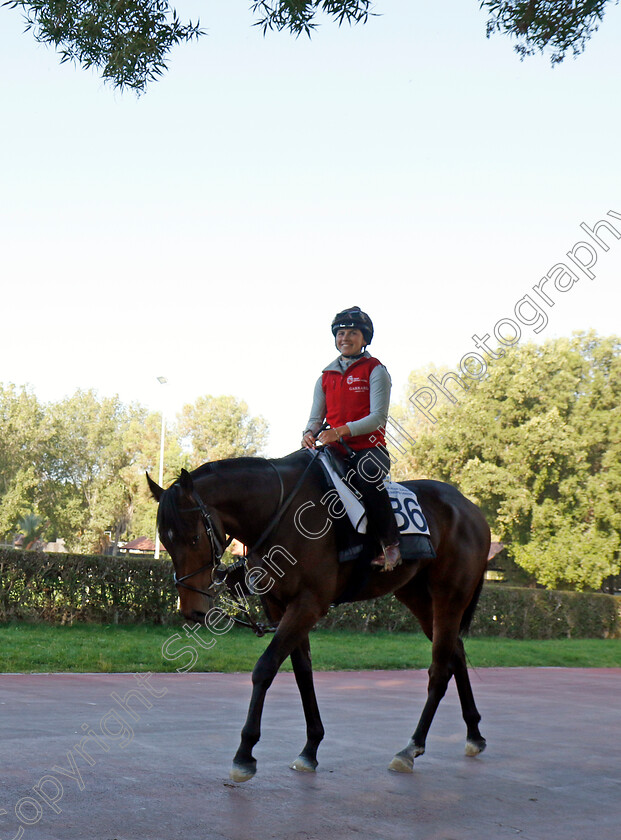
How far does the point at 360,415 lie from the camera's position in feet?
21.3

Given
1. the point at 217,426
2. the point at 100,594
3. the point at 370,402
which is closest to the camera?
the point at 370,402

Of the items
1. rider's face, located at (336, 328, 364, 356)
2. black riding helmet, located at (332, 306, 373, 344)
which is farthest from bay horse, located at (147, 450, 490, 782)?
black riding helmet, located at (332, 306, 373, 344)

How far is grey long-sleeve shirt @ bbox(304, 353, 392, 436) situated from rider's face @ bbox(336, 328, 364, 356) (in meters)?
0.07

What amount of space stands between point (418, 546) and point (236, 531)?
1.48 metres

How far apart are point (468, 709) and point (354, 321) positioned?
3266 millimetres

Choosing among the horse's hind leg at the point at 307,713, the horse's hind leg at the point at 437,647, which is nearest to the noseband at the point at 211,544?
the horse's hind leg at the point at 307,713

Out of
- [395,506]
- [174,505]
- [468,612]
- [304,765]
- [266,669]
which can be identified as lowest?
[304,765]

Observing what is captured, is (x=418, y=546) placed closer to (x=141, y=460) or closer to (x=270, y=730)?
(x=270, y=730)

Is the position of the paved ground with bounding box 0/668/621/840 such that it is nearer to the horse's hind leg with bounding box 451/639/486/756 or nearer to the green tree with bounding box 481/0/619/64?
the horse's hind leg with bounding box 451/639/486/756

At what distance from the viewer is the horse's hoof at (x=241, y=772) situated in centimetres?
527

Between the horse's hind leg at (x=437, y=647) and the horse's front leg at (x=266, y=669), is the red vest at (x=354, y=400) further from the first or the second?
the horse's hind leg at (x=437, y=647)

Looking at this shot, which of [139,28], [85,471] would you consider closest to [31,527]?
[85,471]

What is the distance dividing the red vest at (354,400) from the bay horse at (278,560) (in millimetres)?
416

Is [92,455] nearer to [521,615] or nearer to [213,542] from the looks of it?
[521,615]
